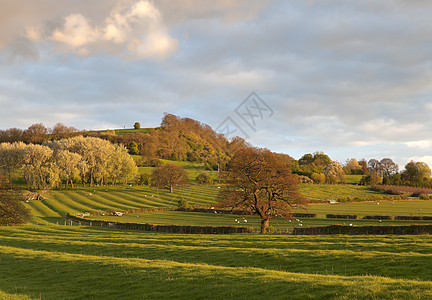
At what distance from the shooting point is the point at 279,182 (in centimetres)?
5088

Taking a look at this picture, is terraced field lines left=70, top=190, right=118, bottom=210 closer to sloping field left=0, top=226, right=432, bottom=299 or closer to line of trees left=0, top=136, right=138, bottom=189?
line of trees left=0, top=136, right=138, bottom=189

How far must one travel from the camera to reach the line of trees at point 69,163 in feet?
351

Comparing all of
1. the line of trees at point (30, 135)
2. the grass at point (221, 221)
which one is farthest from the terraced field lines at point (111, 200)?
the line of trees at point (30, 135)

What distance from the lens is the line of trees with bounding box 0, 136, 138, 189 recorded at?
107 m

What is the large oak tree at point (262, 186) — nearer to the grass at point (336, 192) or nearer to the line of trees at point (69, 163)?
the grass at point (336, 192)

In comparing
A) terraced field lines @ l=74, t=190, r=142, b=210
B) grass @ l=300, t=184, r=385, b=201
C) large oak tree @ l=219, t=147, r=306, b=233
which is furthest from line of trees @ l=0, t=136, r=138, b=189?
large oak tree @ l=219, t=147, r=306, b=233

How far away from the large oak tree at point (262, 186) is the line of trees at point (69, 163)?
78.0 metres

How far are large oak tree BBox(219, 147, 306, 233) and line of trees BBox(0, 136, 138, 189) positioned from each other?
78026mm

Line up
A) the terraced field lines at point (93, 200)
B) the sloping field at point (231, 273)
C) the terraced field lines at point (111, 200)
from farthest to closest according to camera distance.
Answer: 1. the terraced field lines at point (111, 200)
2. the terraced field lines at point (93, 200)
3. the sloping field at point (231, 273)

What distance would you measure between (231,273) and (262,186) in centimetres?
3367

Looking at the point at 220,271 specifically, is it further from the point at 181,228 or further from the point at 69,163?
the point at 69,163

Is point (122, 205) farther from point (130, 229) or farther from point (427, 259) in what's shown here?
point (427, 259)

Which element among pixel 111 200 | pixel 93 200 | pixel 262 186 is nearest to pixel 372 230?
pixel 262 186

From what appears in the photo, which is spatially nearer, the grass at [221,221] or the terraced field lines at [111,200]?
the grass at [221,221]
